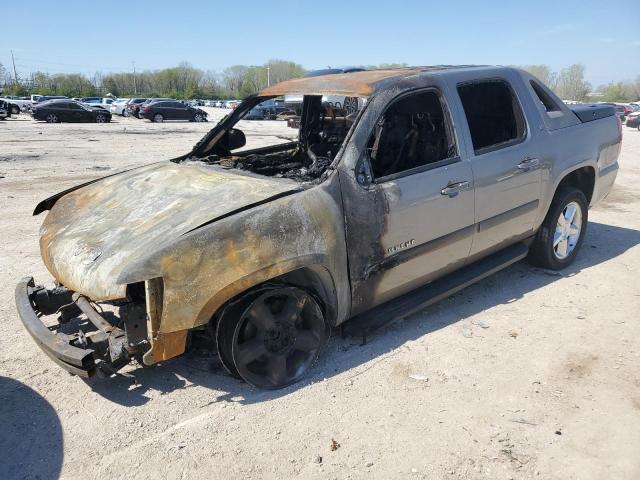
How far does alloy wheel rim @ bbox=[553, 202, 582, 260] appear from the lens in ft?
15.6

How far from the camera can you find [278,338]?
306 centimetres

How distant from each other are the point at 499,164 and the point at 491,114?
1.94ft

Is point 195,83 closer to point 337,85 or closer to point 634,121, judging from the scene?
point 634,121

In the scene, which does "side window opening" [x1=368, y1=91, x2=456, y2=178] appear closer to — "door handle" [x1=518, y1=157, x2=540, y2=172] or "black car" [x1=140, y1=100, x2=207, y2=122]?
"door handle" [x1=518, y1=157, x2=540, y2=172]

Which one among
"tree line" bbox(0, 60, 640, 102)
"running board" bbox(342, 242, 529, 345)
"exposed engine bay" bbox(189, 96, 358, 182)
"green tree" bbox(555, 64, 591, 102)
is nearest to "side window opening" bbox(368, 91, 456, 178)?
"exposed engine bay" bbox(189, 96, 358, 182)

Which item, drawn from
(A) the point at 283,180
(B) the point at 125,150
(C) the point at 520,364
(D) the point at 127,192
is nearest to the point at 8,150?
(B) the point at 125,150

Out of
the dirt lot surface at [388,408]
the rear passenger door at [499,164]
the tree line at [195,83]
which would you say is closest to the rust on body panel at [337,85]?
the rear passenger door at [499,164]

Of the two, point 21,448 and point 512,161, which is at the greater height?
point 512,161

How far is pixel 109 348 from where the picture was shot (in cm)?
275

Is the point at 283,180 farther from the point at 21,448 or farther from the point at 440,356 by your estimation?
the point at 21,448

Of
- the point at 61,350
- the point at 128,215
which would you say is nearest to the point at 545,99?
the point at 128,215

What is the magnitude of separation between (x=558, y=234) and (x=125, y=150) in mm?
13937

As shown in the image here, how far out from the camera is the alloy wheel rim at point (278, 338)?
2.95 m

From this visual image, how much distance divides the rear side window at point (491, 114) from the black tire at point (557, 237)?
0.91 metres
